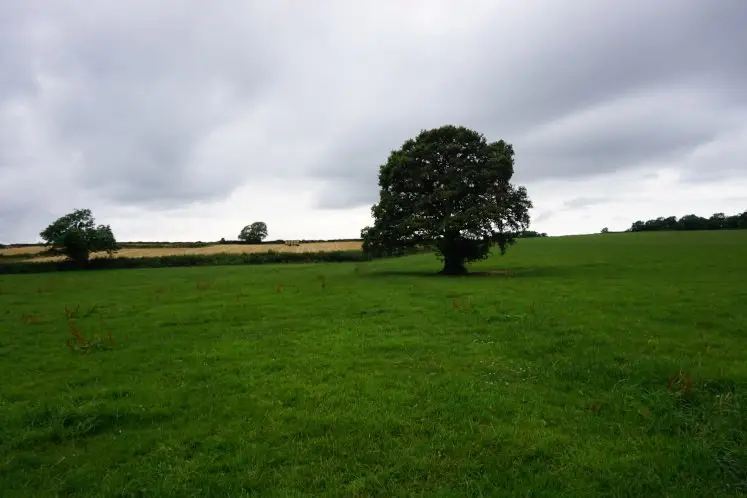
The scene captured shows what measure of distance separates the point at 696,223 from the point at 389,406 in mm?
159865

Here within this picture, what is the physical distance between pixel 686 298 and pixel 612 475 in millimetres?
20175

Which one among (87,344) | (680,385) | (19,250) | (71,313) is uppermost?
(19,250)

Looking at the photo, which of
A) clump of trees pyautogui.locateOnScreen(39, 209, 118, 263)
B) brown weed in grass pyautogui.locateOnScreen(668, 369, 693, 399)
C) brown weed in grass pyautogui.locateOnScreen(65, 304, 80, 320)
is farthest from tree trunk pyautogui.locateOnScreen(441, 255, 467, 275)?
clump of trees pyautogui.locateOnScreen(39, 209, 118, 263)

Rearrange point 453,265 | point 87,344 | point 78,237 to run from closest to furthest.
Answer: point 87,344 → point 453,265 → point 78,237

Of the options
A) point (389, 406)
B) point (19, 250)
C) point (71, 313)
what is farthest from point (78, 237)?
point (389, 406)

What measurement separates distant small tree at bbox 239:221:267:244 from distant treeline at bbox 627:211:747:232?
5307 inches

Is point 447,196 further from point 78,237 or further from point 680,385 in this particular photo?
point 78,237

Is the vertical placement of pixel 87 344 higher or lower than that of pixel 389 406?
higher

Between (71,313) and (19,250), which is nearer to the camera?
(71,313)

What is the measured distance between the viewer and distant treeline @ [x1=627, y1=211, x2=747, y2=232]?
432ft

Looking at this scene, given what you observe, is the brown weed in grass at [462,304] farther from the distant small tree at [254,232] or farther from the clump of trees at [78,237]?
the distant small tree at [254,232]

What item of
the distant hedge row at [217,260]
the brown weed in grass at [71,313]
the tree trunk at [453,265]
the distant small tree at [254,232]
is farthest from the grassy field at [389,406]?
the distant small tree at [254,232]

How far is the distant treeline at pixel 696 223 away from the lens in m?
132

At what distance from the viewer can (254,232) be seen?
185375 millimetres
